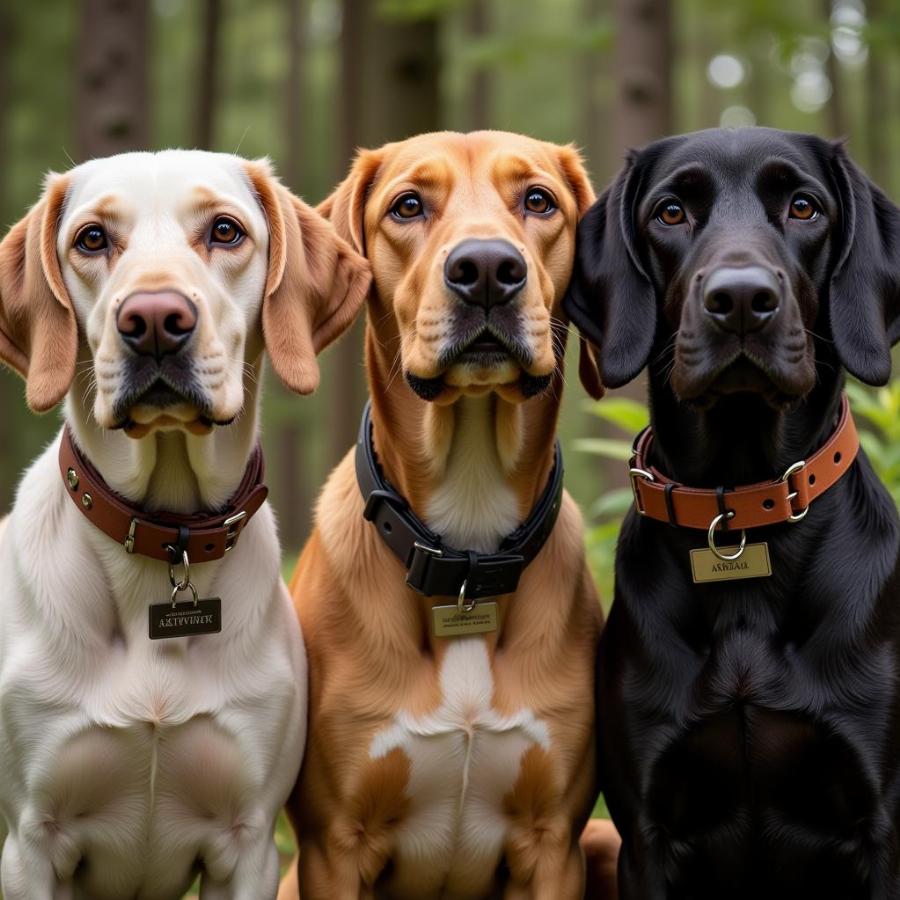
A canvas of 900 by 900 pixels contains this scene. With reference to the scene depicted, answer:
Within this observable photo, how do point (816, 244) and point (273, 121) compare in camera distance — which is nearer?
point (816, 244)

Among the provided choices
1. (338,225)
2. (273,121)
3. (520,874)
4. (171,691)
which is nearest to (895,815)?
(520,874)

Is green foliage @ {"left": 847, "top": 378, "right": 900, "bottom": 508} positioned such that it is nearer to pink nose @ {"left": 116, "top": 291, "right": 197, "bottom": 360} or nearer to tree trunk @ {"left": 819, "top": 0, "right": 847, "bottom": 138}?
pink nose @ {"left": 116, "top": 291, "right": 197, "bottom": 360}

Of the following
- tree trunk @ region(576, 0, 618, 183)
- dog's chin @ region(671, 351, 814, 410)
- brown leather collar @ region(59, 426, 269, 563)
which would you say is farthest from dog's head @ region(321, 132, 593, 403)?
tree trunk @ region(576, 0, 618, 183)

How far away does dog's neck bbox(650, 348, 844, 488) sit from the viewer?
10.9 feet

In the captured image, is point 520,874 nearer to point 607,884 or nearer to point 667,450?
point 607,884

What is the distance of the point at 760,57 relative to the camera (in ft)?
70.6

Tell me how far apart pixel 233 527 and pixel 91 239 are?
79 centimetres

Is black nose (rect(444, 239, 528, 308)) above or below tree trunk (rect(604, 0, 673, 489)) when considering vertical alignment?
below

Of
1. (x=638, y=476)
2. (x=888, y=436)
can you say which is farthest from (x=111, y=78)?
(x=638, y=476)

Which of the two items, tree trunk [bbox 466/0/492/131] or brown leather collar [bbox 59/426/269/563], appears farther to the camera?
tree trunk [bbox 466/0/492/131]

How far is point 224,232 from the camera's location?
11.0 feet

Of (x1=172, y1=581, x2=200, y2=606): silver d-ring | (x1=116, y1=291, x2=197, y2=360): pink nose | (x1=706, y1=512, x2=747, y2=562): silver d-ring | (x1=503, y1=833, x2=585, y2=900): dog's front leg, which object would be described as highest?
(x1=116, y1=291, x2=197, y2=360): pink nose

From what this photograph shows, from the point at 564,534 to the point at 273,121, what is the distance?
65.7 ft

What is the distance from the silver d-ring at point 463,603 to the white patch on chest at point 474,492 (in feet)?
0.56
